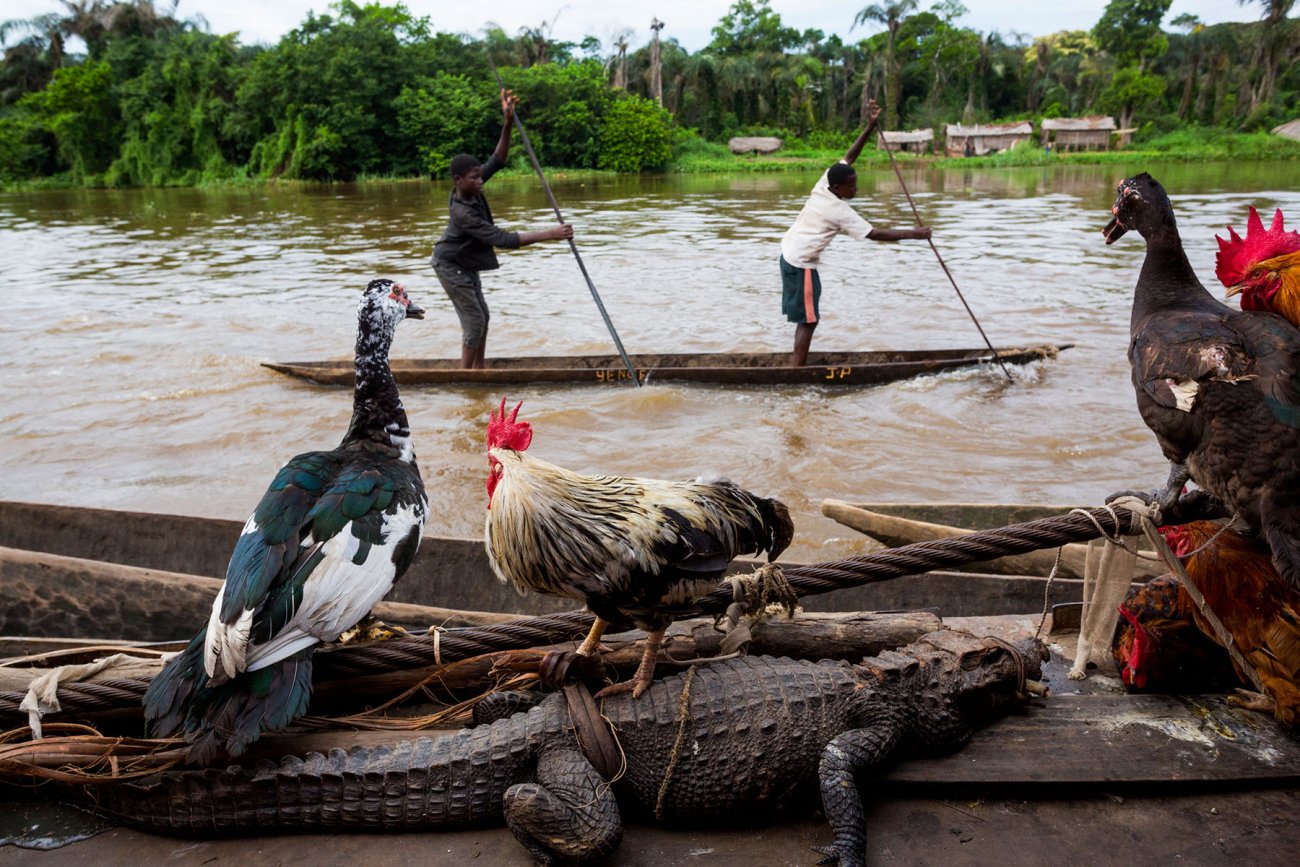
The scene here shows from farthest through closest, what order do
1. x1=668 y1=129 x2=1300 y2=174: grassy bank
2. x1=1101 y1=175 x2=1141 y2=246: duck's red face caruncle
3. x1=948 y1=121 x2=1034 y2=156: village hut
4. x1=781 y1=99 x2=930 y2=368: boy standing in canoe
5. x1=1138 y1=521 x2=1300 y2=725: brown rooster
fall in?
x1=948 y1=121 x2=1034 y2=156: village hut → x1=668 y1=129 x2=1300 y2=174: grassy bank → x1=781 y1=99 x2=930 y2=368: boy standing in canoe → x1=1101 y1=175 x2=1141 y2=246: duck's red face caruncle → x1=1138 y1=521 x2=1300 y2=725: brown rooster

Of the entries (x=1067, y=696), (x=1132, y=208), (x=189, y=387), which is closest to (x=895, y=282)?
(x=189, y=387)

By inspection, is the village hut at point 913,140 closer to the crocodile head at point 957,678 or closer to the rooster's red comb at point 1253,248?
the rooster's red comb at point 1253,248

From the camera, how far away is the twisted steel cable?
8.29 feet

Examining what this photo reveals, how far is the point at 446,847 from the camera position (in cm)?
221

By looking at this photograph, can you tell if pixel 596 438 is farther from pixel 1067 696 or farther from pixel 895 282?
pixel 895 282

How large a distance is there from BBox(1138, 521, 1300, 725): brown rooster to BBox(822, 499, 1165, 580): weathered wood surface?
1226mm

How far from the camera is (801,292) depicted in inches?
330

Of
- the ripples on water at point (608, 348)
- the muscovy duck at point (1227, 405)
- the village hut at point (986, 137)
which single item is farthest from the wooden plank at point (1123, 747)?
the village hut at point (986, 137)

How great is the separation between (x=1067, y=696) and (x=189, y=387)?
946 cm

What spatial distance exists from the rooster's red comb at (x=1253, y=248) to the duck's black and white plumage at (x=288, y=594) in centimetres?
271

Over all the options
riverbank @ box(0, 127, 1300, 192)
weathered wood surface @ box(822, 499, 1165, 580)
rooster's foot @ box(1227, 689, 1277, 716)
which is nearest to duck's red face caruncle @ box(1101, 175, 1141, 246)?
weathered wood surface @ box(822, 499, 1165, 580)

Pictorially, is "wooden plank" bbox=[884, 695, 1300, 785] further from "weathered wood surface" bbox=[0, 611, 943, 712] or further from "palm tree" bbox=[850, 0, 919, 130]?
"palm tree" bbox=[850, 0, 919, 130]

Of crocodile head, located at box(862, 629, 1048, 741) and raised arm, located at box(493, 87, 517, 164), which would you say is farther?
raised arm, located at box(493, 87, 517, 164)

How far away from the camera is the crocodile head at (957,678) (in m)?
2.39
